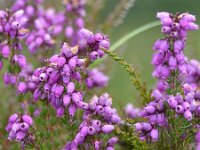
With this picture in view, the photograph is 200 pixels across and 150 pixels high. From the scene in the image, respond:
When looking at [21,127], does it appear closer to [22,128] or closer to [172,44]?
[22,128]

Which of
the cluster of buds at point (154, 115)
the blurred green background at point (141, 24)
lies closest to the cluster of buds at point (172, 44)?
the cluster of buds at point (154, 115)

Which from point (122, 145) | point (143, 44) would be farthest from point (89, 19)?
point (143, 44)

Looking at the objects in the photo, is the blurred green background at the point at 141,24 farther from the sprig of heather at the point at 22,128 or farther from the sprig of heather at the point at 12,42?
the sprig of heather at the point at 22,128

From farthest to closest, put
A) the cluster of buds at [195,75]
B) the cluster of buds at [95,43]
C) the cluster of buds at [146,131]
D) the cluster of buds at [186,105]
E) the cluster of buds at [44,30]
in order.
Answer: the cluster of buds at [44,30] → the cluster of buds at [195,75] → the cluster of buds at [95,43] → the cluster of buds at [146,131] → the cluster of buds at [186,105]

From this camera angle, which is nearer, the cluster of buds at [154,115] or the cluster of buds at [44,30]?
the cluster of buds at [154,115]

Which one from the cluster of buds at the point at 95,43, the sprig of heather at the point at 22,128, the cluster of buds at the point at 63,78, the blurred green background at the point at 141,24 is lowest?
the sprig of heather at the point at 22,128

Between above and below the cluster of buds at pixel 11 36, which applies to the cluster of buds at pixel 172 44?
below

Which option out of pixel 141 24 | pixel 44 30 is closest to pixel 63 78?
pixel 44 30
